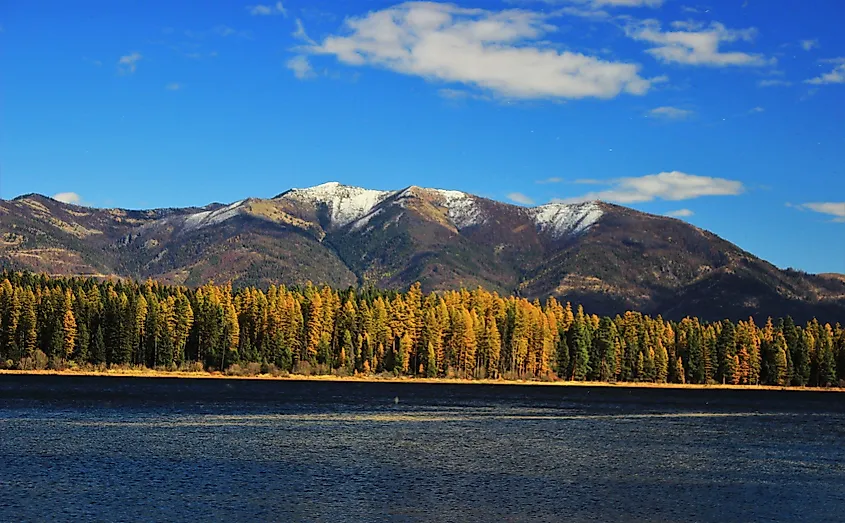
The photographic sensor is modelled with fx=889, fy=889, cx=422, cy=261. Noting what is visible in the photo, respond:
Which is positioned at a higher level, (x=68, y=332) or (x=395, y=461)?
(x=68, y=332)

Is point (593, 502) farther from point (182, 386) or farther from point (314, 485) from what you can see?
point (182, 386)

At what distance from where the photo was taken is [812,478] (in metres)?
80.6

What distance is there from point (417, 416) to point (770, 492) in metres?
58.5

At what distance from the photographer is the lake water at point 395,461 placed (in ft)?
196

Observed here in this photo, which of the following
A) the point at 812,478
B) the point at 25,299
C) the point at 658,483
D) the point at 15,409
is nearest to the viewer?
the point at 658,483

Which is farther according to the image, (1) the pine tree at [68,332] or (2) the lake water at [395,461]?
(1) the pine tree at [68,332]

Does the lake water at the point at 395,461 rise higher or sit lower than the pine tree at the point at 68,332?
lower

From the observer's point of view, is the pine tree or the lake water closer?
the lake water

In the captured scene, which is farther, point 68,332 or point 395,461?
point 68,332

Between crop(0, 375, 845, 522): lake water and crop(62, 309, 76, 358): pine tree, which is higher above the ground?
crop(62, 309, 76, 358): pine tree

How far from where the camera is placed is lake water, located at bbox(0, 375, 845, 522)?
5975 cm

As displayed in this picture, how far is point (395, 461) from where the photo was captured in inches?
3155

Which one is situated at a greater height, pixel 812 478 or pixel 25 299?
pixel 25 299

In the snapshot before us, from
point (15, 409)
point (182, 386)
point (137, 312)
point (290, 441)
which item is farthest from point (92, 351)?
point (290, 441)
